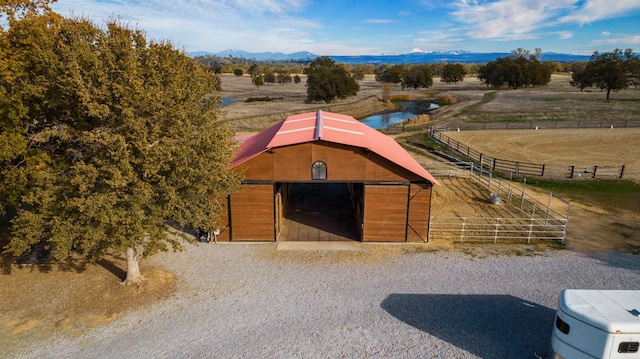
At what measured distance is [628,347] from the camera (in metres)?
9.17

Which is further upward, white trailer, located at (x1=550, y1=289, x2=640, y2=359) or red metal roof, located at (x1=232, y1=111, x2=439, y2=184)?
red metal roof, located at (x1=232, y1=111, x2=439, y2=184)

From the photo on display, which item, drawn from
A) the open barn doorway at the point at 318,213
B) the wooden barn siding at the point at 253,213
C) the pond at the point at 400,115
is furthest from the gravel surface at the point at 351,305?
the pond at the point at 400,115

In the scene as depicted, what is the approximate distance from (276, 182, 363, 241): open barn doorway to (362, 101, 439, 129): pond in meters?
36.9

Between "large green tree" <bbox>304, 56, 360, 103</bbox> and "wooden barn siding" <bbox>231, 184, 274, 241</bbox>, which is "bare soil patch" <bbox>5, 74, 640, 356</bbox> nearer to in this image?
"wooden barn siding" <bbox>231, 184, 274, 241</bbox>

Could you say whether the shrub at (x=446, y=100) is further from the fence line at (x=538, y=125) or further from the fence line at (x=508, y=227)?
the fence line at (x=508, y=227)

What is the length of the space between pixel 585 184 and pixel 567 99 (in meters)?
61.1

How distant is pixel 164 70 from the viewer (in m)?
13.2

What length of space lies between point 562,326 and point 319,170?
425 inches

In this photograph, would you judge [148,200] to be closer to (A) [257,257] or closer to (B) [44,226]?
(B) [44,226]

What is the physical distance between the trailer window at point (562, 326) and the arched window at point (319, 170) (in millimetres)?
10393

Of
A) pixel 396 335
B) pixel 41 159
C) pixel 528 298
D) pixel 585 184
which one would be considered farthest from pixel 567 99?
pixel 41 159

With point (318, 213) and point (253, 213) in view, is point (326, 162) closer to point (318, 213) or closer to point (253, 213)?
point (253, 213)

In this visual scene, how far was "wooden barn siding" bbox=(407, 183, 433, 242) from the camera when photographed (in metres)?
17.8

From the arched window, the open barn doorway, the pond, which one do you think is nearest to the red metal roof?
the arched window
